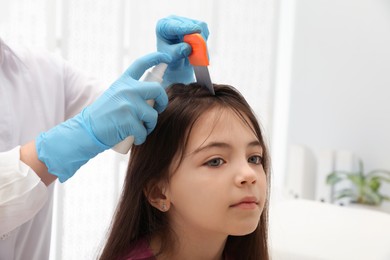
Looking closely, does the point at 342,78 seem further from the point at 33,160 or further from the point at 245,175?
the point at 33,160

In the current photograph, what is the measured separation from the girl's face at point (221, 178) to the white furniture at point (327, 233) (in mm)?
393

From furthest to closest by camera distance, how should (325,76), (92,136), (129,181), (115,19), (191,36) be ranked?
(325,76) → (115,19) → (129,181) → (191,36) → (92,136)

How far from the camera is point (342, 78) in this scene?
3791 millimetres

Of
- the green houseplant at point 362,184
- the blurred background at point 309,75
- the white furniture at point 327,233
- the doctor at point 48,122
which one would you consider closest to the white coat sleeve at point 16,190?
the doctor at point 48,122

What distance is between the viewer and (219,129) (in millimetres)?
1185

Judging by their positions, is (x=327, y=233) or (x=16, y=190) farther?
(x=327, y=233)

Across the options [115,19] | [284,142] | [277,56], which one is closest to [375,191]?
[284,142]

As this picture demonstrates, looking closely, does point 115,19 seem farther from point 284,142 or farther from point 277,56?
point 284,142

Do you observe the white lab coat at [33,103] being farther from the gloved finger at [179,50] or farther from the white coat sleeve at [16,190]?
the gloved finger at [179,50]

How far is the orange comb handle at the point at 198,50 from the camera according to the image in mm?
1137

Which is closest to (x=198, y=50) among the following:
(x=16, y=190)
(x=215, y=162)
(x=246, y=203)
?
(x=215, y=162)

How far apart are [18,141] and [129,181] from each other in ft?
1.14

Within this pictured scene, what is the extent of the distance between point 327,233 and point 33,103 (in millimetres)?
1024

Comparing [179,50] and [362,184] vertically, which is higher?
[179,50]
